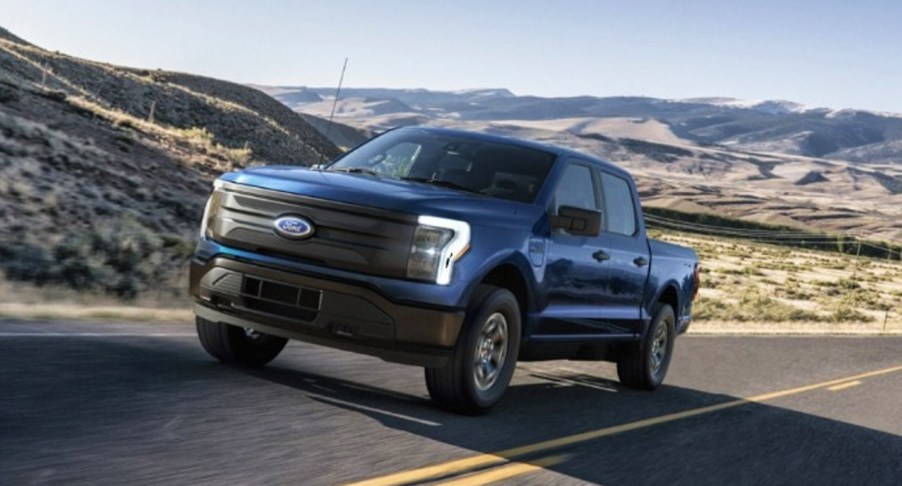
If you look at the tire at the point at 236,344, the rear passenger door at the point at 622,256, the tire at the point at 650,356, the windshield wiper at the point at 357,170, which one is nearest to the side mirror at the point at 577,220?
the rear passenger door at the point at 622,256

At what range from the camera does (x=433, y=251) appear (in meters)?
6.70

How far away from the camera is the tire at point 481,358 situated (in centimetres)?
694

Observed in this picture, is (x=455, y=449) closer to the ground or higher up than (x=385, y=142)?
closer to the ground

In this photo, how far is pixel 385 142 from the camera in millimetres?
8664

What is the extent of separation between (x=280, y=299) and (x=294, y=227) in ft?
1.50

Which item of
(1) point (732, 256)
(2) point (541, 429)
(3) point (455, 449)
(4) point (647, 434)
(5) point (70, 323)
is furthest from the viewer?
(1) point (732, 256)

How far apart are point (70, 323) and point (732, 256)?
78.0 meters

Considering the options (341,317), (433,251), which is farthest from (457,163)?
(341,317)

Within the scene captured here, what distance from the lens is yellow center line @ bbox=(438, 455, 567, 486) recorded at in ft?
18.5

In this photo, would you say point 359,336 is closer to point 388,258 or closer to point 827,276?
point 388,258

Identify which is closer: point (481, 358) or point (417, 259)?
point (417, 259)

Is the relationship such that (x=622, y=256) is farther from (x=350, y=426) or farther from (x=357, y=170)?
(x=350, y=426)

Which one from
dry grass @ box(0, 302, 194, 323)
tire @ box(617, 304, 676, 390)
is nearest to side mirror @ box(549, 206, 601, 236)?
tire @ box(617, 304, 676, 390)

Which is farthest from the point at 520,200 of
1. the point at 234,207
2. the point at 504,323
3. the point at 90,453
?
the point at 90,453
